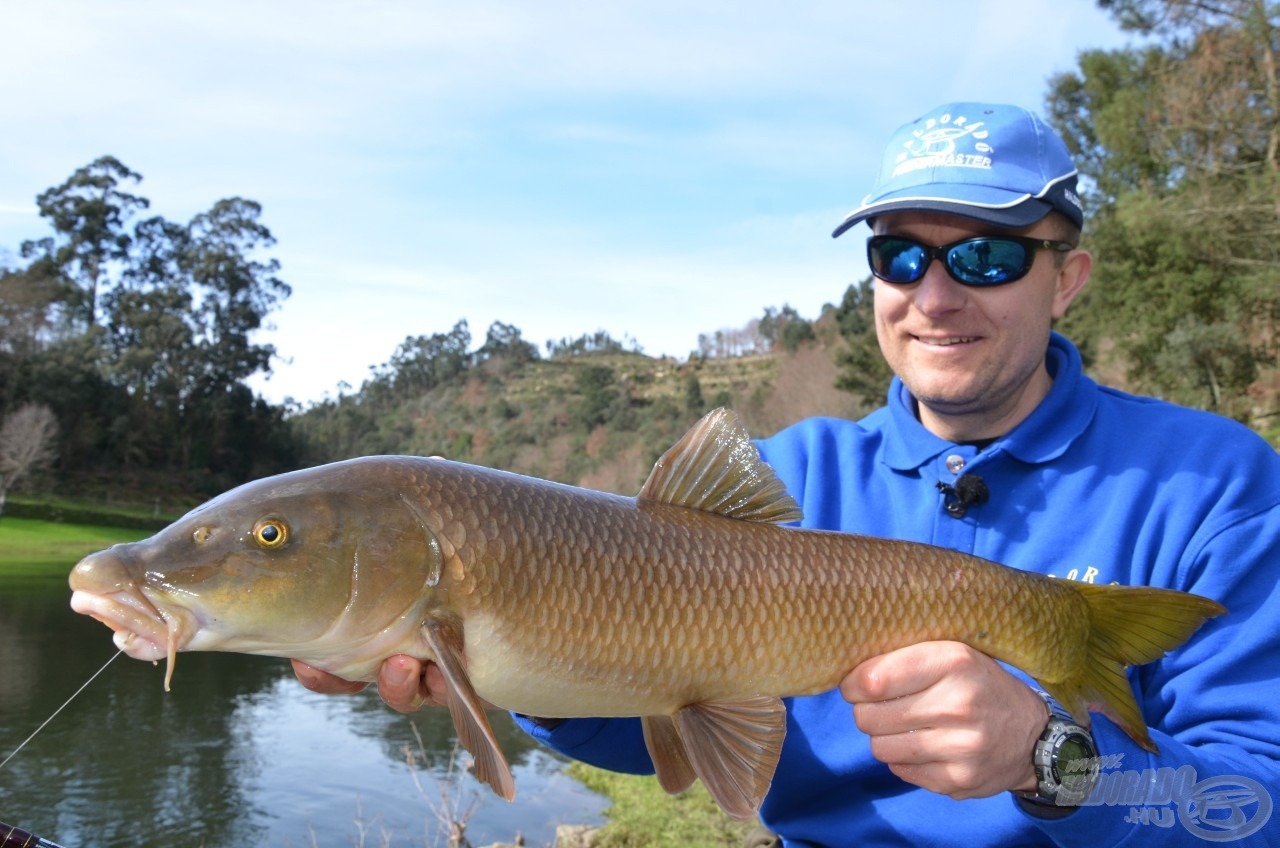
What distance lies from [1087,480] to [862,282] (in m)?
48.7

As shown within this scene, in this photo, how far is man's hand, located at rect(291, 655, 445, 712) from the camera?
2.26m

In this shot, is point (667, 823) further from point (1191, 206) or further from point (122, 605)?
point (1191, 206)

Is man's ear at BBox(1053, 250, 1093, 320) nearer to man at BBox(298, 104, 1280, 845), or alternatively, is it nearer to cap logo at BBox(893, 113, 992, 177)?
man at BBox(298, 104, 1280, 845)

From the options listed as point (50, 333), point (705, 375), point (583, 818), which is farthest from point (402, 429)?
point (583, 818)

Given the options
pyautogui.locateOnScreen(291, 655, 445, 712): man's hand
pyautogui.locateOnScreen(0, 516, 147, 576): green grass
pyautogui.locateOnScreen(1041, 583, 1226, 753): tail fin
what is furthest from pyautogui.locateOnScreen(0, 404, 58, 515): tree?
pyautogui.locateOnScreen(1041, 583, 1226, 753): tail fin

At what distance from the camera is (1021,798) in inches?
92.0

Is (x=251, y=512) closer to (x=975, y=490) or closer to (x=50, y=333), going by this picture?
(x=975, y=490)

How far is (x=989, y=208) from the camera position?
3.00 meters

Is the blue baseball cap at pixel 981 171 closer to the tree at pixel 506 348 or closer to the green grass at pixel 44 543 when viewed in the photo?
the green grass at pixel 44 543

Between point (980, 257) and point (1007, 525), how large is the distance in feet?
2.66

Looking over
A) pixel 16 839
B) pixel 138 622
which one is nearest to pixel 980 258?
pixel 138 622

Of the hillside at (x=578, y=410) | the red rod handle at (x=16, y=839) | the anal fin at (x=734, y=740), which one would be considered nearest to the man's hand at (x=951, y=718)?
the anal fin at (x=734, y=740)

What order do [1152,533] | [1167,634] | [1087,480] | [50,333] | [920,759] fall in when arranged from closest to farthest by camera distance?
[920,759] → [1167,634] → [1152,533] → [1087,480] → [50,333]

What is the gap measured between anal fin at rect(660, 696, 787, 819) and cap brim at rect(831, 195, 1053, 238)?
1.55m
